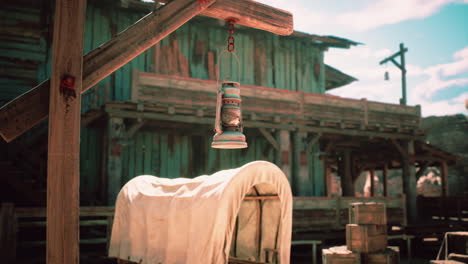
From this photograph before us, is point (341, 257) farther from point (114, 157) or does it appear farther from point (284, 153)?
point (284, 153)

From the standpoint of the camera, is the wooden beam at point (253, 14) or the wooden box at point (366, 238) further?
the wooden box at point (366, 238)

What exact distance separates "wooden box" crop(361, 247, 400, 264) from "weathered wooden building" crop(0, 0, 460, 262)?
7.44 m

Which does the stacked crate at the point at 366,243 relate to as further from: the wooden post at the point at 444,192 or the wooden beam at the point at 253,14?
the wooden post at the point at 444,192

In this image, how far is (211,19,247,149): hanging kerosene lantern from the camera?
510cm

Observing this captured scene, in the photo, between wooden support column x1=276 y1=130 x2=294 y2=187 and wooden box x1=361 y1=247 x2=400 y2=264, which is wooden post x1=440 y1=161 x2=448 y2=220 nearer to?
wooden support column x1=276 y1=130 x2=294 y2=187

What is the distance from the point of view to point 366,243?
8180 millimetres

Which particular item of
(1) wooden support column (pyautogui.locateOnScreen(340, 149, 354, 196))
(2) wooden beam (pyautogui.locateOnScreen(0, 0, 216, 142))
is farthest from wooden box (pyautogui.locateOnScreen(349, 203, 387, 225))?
(1) wooden support column (pyautogui.locateOnScreen(340, 149, 354, 196))

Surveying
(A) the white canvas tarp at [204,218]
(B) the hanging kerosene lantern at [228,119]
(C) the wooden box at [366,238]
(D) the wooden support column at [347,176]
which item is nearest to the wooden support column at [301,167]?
(D) the wooden support column at [347,176]

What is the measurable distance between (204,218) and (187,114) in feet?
30.6

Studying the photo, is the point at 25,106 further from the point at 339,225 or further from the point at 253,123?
the point at 339,225

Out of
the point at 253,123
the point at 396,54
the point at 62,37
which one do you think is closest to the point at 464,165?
the point at 396,54

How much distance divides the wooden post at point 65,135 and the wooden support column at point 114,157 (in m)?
10.6

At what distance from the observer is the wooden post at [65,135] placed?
3281mm

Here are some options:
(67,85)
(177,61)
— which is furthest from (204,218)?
(177,61)
